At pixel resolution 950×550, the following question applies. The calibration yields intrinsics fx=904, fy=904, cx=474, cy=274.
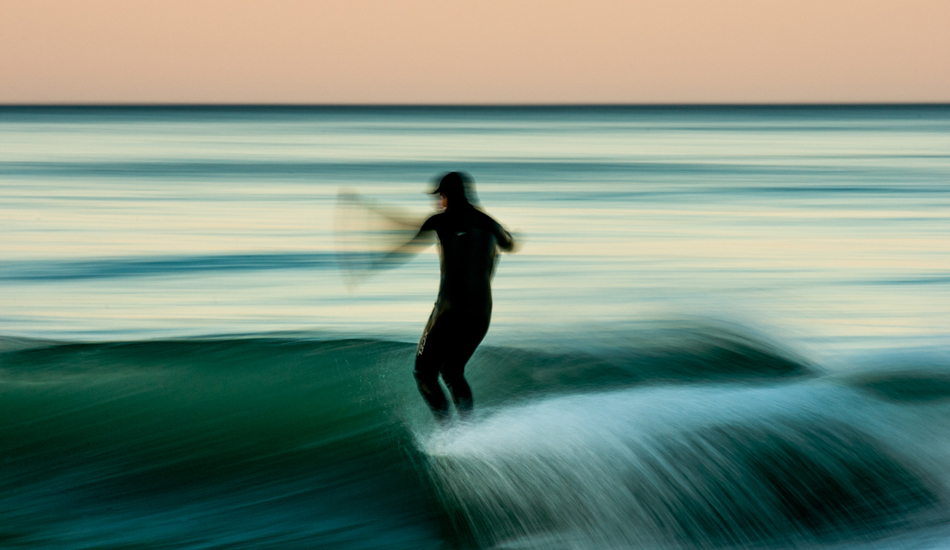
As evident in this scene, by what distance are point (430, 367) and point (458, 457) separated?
0.59 metres

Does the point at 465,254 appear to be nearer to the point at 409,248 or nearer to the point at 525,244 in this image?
the point at 409,248

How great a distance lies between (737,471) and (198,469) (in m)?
3.17

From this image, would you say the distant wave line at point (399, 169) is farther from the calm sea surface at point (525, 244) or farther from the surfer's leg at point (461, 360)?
the surfer's leg at point (461, 360)

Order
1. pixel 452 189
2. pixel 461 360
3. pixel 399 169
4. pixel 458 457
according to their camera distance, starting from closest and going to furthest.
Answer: pixel 452 189, pixel 461 360, pixel 458 457, pixel 399 169

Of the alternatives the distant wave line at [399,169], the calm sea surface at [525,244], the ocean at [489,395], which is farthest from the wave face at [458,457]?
the distant wave line at [399,169]

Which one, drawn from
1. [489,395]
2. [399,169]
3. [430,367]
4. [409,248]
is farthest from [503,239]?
[399,169]

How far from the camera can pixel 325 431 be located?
6.03 m

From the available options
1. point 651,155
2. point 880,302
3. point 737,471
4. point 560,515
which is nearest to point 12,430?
point 560,515

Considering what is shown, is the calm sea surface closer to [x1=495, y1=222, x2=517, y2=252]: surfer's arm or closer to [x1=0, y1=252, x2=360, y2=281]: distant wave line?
[x1=0, y1=252, x2=360, y2=281]: distant wave line

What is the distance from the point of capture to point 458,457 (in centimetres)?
533

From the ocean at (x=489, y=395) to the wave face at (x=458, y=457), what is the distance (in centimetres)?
2

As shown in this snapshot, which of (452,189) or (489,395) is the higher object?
(452,189)

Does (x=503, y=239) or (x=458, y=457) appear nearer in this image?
(x=503, y=239)

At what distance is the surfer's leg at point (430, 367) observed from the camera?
16.8 feet
